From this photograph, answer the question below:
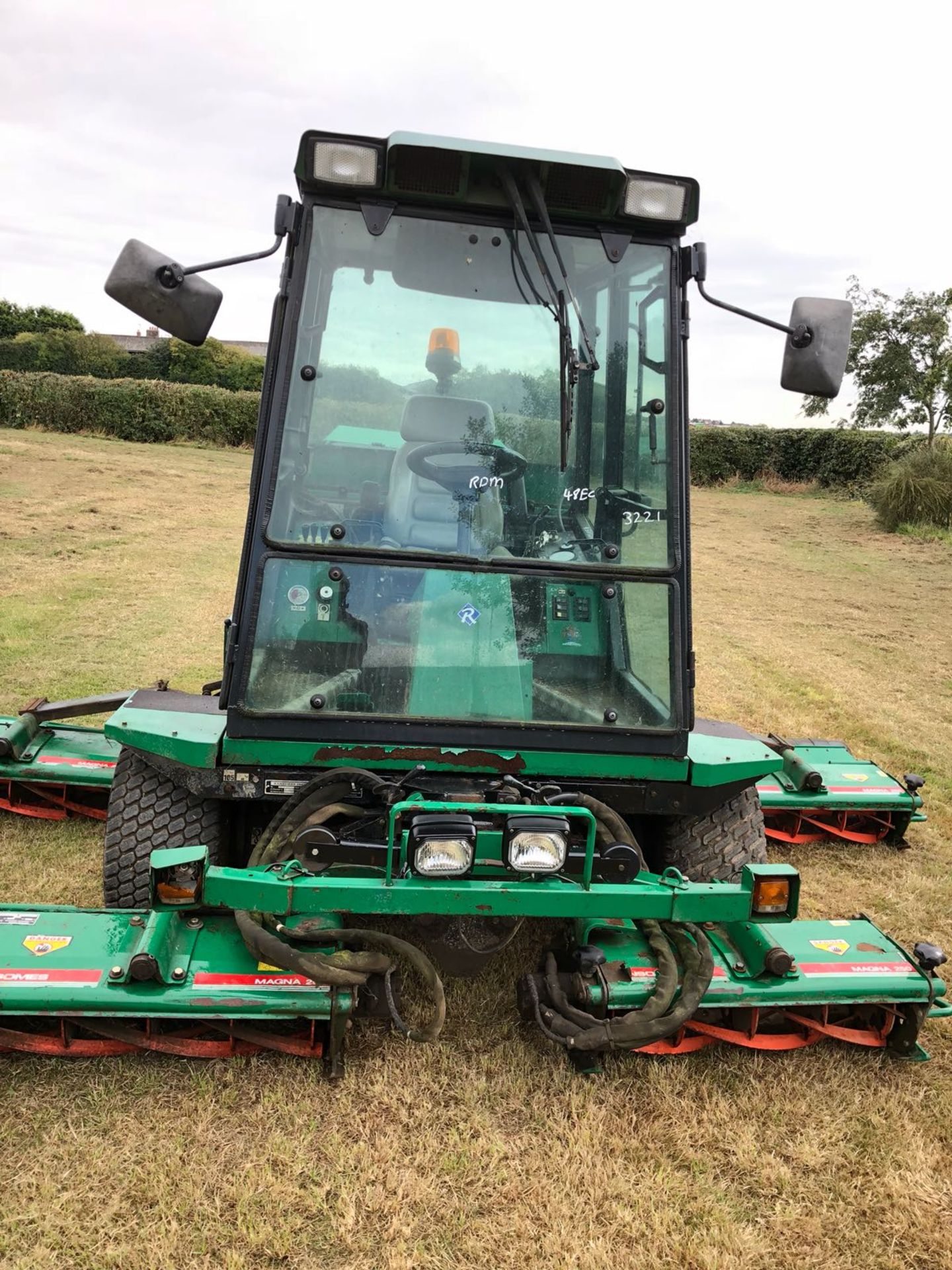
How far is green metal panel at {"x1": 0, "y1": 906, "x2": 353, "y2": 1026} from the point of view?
258 cm

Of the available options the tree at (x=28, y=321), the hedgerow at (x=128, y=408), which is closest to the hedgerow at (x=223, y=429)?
the hedgerow at (x=128, y=408)

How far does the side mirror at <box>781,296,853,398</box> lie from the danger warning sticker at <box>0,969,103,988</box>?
2752 mm

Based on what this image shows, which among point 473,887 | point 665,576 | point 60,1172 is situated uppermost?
point 665,576

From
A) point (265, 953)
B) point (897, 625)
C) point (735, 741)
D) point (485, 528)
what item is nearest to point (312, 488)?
point (485, 528)

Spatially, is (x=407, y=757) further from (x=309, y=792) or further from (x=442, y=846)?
(x=442, y=846)

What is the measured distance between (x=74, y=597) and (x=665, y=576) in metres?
7.13

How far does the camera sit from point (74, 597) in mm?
8773

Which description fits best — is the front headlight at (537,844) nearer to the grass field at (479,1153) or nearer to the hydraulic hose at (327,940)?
the hydraulic hose at (327,940)

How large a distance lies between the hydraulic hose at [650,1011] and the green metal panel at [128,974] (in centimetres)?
62

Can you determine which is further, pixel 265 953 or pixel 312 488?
pixel 312 488

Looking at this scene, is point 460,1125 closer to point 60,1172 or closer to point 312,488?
point 60,1172

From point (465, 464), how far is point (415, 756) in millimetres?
937

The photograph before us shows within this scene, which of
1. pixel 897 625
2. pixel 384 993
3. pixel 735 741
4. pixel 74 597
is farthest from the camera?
pixel 897 625

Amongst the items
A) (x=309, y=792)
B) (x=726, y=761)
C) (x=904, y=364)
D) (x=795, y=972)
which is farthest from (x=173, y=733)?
(x=904, y=364)
